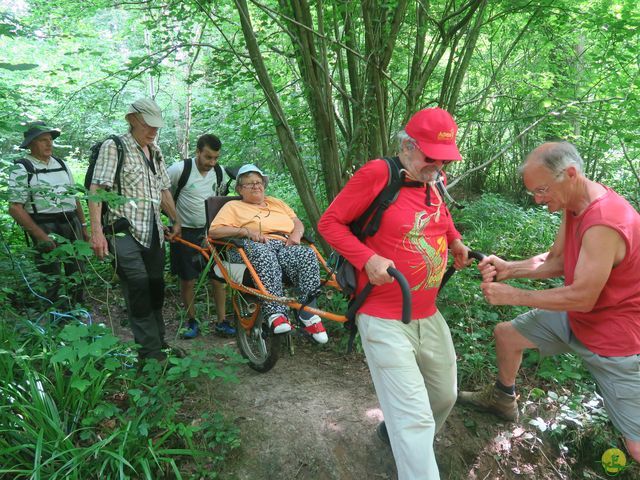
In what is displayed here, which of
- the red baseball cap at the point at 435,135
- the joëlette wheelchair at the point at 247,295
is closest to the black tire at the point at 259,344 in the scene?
the joëlette wheelchair at the point at 247,295

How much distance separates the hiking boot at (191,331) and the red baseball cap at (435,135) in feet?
10.5

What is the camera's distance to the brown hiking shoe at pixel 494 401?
3.31 metres

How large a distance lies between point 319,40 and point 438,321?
295 cm

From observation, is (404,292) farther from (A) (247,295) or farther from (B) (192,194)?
(B) (192,194)

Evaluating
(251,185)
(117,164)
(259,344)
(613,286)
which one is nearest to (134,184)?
(117,164)

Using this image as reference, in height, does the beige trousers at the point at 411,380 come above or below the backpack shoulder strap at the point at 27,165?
below

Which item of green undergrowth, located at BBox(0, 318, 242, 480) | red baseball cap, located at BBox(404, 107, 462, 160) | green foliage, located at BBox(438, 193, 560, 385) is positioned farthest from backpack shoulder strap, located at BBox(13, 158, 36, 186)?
green foliage, located at BBox(438, 193, 560, 385)

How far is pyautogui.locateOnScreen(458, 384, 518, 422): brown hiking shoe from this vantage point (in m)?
3.31

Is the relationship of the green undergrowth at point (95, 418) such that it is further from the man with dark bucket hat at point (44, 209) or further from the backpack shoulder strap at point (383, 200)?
the man with dark bucket hat at point (44, 209)

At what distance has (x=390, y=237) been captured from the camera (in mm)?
2396

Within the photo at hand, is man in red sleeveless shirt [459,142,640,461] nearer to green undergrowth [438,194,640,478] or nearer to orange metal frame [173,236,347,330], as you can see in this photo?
green undergrowth [438,194,640,478]

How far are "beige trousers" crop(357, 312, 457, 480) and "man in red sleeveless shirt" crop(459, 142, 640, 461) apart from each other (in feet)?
1.48

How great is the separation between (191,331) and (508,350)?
120 inches

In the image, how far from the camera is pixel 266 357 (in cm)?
376
